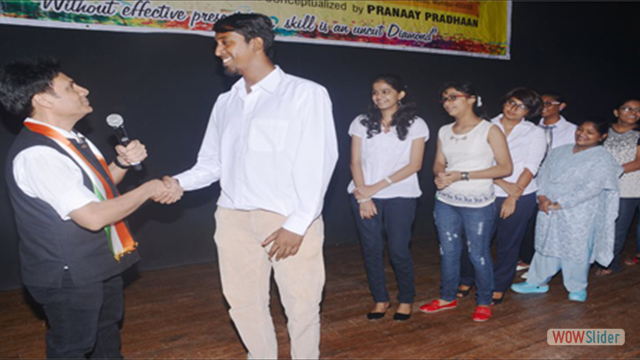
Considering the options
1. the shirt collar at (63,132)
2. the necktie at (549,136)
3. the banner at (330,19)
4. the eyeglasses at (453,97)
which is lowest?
the shirt collar at (63,132)

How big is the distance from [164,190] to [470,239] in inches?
76.5

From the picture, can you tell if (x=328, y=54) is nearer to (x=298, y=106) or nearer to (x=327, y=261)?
(x=327, y=261)

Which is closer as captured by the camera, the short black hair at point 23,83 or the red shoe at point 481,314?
the short black hair at point 23,83

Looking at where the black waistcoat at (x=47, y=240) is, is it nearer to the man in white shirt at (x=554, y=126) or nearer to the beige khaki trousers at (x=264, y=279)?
the beige khaki trousers at (x=264, y=279)

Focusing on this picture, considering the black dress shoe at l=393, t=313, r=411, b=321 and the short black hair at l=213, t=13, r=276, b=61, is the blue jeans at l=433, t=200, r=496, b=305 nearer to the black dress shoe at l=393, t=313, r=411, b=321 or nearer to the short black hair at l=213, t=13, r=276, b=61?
the black dress shoe at l=393, t=313, r=411, b=321

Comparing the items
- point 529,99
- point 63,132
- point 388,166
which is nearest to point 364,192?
point 388,166

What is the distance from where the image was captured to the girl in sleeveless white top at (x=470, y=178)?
3006 mm

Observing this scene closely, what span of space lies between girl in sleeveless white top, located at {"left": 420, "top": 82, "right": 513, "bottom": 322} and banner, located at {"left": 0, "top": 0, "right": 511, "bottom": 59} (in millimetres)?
2032

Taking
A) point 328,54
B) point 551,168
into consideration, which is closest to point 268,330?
point 551,168

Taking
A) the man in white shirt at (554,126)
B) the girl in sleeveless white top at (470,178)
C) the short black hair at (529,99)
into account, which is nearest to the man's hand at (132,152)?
the girl in sleeveless white top at (470,178)

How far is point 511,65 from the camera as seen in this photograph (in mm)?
6047

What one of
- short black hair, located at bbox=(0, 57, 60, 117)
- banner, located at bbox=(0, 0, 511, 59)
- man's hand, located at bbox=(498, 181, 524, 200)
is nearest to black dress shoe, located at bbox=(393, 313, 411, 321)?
man's hand, located at bbox=(498, 181, 524, 200)

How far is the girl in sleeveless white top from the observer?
9.86 ft

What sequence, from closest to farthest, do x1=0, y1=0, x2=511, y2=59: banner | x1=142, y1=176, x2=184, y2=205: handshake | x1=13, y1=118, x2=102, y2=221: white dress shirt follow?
x1=13, y1=118, x2=102, y2=221: white dress shirt → x1=142, y1=176, x2=184, y2=205: handshake → x1=0, y1=0, x2=511, y2=59: banner
